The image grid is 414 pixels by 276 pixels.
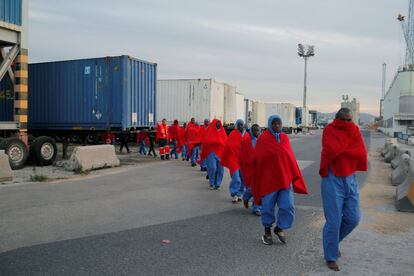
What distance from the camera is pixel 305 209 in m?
8.38

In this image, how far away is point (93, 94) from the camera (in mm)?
17688

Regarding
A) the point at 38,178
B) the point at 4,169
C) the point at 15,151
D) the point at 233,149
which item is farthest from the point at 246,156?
the point at 15,151

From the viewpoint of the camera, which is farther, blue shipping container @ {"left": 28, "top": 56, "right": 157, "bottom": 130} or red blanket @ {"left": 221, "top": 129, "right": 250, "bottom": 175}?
blue shipping container @ {"left": 28, "top": 56, "right": 157, "bottom": 130}

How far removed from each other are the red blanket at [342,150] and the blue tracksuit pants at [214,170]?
216 inches

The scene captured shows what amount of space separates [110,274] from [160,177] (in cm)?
790

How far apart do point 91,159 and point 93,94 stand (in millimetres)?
4609

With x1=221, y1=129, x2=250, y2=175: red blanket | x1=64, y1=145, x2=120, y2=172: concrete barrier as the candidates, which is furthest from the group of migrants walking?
x1=64, y1=145, x2=120, y2=172: concrete barrier

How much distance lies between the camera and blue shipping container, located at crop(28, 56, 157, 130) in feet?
56.9

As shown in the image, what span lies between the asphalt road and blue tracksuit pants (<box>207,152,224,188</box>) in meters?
0.34

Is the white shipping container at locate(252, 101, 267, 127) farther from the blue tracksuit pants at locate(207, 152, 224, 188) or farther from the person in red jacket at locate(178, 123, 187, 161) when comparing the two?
the blue tracksuit pants at locate(207, 152, 224, 188)

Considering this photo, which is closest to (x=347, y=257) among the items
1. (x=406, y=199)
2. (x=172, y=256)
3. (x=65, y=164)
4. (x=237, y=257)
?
(x=237, y=257)

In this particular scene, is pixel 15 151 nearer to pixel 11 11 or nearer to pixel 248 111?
pixel 11 11

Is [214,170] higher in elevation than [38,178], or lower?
higher

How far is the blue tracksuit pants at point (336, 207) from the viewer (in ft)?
16.2
